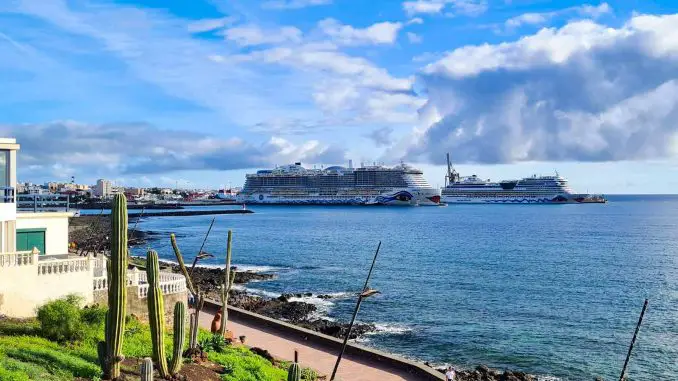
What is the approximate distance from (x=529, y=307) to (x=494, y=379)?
456 inches

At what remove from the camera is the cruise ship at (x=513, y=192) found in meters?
161

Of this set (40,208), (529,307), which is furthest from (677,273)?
(40,208)

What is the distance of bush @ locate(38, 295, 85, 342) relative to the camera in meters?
11.4

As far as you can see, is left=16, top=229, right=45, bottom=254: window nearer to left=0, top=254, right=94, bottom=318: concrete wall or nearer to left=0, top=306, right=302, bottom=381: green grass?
left=0, top=254, right=94, bottom=318: concrete wall

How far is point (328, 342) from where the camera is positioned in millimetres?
17047

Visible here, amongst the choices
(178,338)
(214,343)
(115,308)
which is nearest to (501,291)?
(214,343)

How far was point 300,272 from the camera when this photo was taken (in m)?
39.9

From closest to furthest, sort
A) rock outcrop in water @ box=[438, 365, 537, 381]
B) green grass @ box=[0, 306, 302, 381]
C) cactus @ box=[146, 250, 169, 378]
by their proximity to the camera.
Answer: green grass @ box=[0, 306, 302, 381] → cactus @ box=[146, 250, 169, 378] → rock outcrop in water @ box=[438, 365, 537, 381]

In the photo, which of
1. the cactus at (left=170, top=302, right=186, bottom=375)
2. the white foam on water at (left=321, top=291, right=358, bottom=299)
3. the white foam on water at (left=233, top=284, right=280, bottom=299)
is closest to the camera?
the cactus at (left=170, top=302, right=186, bottom=375)

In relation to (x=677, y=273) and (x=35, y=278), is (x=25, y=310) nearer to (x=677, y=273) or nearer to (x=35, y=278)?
(x=35, y=278)

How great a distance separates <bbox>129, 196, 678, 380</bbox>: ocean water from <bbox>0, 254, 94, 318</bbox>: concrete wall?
1064cm

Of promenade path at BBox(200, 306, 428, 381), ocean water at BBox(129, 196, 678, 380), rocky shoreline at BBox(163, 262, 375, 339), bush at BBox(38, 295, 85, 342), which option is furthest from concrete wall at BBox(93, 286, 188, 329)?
ocean water at BBox(129, 196, 678, 380)

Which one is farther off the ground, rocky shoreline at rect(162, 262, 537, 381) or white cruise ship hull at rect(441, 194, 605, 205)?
white cruise ship hull at rect(441, 194, 605, 205)

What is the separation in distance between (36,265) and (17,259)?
1.28 feet
